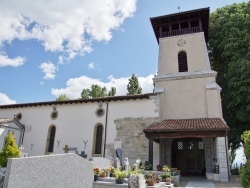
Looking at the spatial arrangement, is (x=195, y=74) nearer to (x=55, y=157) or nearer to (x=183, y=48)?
(x=183, y=48)

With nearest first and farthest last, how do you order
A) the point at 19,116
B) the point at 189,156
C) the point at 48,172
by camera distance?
1. the point at 48,172
2. the point at 189,156
3. the point at 19,116

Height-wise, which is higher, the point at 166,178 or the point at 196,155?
the point at 196,155

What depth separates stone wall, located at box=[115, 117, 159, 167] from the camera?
15.3 metres

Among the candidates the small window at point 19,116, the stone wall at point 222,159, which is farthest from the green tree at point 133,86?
the stone wall at point 222,159

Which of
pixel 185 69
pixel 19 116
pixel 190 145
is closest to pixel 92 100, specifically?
pixel 19 116

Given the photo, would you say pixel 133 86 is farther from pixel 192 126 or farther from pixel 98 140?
pixel 192 126

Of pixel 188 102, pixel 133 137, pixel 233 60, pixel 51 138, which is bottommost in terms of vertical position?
pixel 51 138

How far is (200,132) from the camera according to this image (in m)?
12.5

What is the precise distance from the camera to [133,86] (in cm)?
3253

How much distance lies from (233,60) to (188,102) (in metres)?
7.29

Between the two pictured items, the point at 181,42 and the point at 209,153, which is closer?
the point at 209,153

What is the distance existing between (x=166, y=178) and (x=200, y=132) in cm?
384

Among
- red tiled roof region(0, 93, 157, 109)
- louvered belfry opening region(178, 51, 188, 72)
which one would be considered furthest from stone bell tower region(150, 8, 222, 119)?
red tiled roof region(0, 93, 157, 109)

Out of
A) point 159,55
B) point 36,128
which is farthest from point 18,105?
point 159,55
